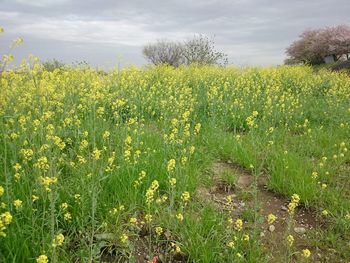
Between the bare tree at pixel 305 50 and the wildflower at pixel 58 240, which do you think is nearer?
the wildflower at pixel 58 240

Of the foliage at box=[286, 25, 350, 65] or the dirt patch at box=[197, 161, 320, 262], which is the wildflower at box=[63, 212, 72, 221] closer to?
the dirt patch at box=[197, 161, 320, 262]

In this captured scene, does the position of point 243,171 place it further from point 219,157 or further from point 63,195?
point 63,195

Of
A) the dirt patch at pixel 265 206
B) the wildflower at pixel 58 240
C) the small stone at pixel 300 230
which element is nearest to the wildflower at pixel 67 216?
the wildflower at pixel 58 240

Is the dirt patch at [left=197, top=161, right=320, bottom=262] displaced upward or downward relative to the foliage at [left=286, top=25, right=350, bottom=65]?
downward

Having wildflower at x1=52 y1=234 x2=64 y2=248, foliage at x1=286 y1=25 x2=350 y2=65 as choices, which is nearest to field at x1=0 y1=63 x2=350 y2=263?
wildflower at x1=52 y1=234 x2=64 y2=248

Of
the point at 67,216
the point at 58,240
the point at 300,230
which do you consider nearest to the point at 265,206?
the point at 300,230

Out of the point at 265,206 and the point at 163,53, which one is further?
the point at 163,53

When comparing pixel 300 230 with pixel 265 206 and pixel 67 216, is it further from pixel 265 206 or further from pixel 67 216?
pixel 67 216

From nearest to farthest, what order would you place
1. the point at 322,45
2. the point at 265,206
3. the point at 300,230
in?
1. the point at 300,230
2. the point at 265,206
3. the point at 322,45

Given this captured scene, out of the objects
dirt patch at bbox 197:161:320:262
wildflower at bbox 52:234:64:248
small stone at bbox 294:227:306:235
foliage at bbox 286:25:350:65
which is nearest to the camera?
wildflower at bbox 52:234:64:248

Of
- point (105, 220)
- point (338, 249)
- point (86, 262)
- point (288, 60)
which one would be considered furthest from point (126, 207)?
point (288, 60)

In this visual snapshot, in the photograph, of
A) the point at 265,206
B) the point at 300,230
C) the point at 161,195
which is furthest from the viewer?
the point at 265,206

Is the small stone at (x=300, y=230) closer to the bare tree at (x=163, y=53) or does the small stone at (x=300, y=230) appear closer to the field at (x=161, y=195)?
the field at (x=161, y=195)

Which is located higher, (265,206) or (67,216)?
(67,216)
